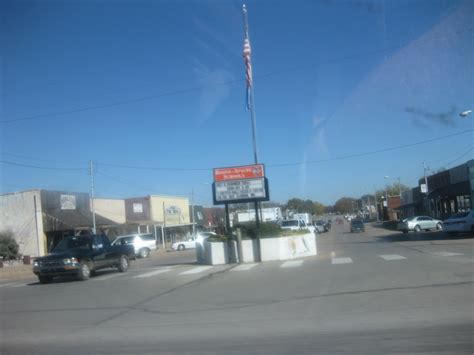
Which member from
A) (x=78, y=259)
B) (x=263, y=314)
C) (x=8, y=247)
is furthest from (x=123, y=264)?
(x=8, y=247)

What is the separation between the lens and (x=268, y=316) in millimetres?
10383

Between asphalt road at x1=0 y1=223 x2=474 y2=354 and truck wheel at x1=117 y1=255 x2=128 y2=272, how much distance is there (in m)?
6.04

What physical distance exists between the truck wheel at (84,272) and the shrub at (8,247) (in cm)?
2433

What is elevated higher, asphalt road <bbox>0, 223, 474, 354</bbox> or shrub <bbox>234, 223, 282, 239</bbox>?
shrub <bbox>234, 223, 282, 239</bbox>

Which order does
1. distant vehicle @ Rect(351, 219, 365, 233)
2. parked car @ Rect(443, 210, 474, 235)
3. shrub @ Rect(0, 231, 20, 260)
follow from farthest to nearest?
1. distant vehicle @ Rect(351, 219, 365, 233)
2. shrub @ Rect(0, 231, 20, 260)
3. parked car @ Rect(443, 210, 474, 235)

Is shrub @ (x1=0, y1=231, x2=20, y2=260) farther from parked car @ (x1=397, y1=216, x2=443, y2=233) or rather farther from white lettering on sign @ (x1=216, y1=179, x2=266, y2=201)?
parked car @ (x1=397, y1=216, x2=443, y2=233)

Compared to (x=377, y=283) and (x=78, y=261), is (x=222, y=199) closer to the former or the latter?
(x=78, y=261)

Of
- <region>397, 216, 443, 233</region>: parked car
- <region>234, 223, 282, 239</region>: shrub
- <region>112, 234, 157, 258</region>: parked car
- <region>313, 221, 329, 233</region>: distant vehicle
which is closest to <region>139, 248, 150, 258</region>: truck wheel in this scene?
<region>112, 234, 157, 258</region>: parked car

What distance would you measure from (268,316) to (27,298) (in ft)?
28.6

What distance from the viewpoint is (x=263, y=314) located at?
418 inches

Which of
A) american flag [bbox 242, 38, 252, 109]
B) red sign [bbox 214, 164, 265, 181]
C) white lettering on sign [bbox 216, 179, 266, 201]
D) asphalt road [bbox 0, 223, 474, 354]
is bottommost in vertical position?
asphalt road [bbox 0, 223, 474, 354]

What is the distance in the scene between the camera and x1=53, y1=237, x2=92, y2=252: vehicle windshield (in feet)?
71.6

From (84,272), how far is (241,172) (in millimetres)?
8573

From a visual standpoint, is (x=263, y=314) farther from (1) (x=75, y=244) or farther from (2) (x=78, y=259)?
(1) (x=75, y=244)
